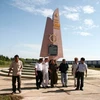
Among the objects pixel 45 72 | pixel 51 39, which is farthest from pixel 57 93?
pixel 51 39

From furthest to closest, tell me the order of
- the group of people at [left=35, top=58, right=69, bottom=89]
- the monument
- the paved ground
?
the monument → the group of people at [left=35, top=58, right=69, bottom=89] → the paved ground

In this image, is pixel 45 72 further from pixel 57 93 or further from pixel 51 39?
pixel 51 39

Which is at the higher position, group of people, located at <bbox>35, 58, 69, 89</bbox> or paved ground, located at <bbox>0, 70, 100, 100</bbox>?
group of people, located at <bbox>35, 58, 69, 89</bbox>

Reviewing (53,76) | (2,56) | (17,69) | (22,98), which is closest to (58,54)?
(53,76)

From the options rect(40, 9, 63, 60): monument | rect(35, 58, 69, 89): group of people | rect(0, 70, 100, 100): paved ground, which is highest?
rect(40, 9, 63, 60): monument

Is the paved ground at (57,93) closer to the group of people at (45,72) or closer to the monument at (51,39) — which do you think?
the group of people at (45,72)

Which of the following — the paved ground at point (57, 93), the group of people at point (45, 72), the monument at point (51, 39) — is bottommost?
the paved ground at point (57, 93)

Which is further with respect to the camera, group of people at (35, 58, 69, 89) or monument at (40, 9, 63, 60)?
monument at (40, 9, 63, 60)

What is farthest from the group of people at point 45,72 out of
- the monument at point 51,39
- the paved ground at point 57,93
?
the monument at point 51,39

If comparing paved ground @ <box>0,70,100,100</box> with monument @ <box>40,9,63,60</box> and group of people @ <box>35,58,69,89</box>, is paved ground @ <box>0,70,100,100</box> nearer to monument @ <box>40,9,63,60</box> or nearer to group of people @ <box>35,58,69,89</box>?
group of people @ <box>35,58,69,89</box>

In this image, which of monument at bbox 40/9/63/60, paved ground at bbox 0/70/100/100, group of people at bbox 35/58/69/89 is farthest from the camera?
monument at bbox 40/9/63/60

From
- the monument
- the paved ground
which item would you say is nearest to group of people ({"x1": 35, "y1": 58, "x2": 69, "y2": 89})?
the paved ground

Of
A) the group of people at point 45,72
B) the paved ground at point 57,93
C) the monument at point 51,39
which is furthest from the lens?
the monument at point 51,39

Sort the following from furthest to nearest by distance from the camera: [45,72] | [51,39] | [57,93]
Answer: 1. [51,39]
2. [45,72]
3. [57,93]
